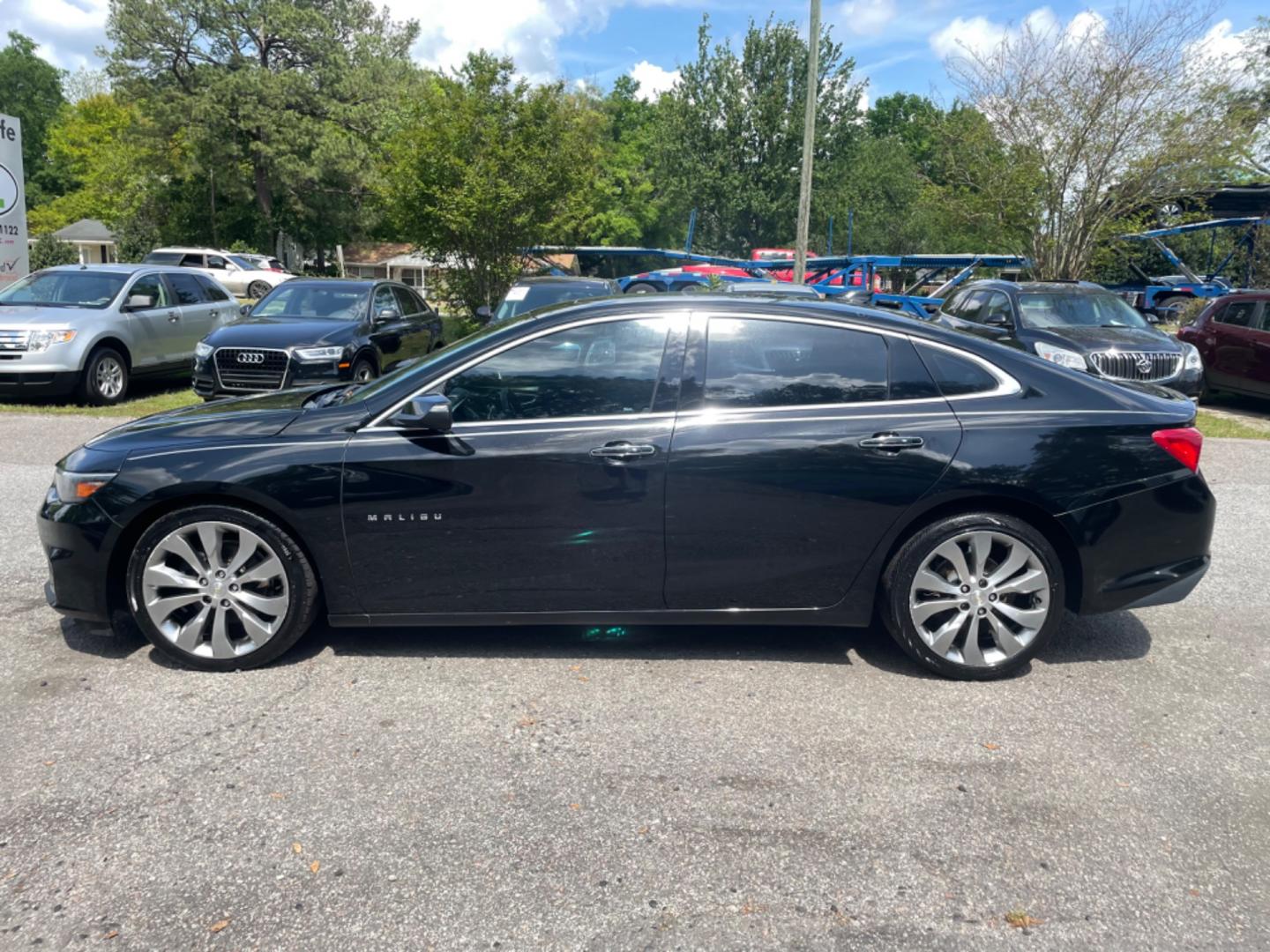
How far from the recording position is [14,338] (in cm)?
1095

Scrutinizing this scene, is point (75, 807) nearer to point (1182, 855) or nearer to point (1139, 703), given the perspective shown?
point (1182, 855)

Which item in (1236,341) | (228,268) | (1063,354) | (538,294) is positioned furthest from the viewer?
(228,268)

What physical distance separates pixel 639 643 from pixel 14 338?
31.8 ft

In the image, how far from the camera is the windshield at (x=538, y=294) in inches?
484

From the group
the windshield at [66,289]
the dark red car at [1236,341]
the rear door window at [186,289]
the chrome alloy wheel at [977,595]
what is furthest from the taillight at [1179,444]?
the rear door window at [186,289]

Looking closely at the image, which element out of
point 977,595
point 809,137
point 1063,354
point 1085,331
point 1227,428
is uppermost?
point 809,137

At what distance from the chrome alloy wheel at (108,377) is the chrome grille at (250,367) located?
6.30 ft

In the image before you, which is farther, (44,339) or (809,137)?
(809,137)

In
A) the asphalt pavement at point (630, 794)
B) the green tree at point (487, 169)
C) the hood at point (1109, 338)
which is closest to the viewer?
the asphalt pavement at point (630, 794)

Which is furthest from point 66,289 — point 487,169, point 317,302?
point 487,169

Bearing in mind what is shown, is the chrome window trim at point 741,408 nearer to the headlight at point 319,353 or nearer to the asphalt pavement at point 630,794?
the asphalt pavement at point 630,794

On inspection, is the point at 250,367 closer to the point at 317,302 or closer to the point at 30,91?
the point at 317,302

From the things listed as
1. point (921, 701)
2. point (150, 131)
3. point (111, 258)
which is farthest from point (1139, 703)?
point (111, 258)

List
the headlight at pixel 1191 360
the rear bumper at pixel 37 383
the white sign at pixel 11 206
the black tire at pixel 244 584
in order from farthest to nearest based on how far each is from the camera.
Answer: the white sign at pixel 11 206 < the headlight at pixel 1191 360 < the rear bumper at pixel 37 383 < the black tire at pixel 244 584
